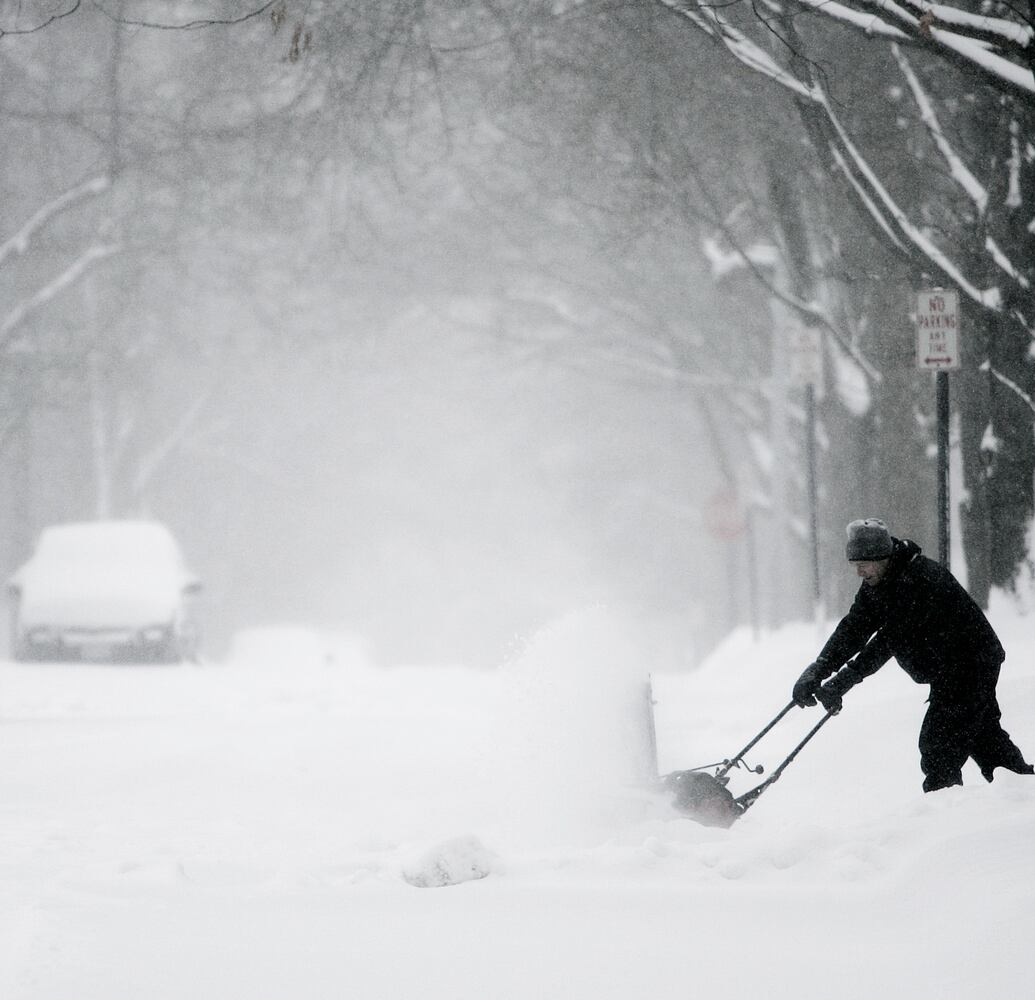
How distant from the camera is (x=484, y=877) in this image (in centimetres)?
701

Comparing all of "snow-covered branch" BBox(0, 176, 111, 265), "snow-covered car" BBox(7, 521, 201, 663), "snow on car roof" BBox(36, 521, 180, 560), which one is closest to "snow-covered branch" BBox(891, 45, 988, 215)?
"snow-covered branch" BBox(0, 176, 111, 265)

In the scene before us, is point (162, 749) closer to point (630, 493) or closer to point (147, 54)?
point (147, 54)

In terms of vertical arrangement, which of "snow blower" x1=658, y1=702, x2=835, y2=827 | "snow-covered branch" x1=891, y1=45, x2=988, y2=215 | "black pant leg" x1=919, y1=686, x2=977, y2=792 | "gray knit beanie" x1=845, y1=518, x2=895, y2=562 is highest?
"snow-covered branch" x1=891, y1=45, x2=988, y2=215

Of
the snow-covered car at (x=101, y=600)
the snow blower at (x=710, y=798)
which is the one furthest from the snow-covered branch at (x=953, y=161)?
the snow-covered car at (x=101, y=600)

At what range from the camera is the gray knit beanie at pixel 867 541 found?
23.9 feet

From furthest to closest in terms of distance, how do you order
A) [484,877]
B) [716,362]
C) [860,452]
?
1. [716,362]
2. [860,452]
3. [484,877]

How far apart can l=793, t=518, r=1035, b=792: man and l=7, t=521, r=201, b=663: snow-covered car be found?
48.5 feet

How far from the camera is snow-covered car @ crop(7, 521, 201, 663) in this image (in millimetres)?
21344

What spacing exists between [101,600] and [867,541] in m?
15.4

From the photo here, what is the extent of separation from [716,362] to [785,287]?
469cm

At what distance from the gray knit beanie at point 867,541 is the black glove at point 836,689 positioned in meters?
0.55

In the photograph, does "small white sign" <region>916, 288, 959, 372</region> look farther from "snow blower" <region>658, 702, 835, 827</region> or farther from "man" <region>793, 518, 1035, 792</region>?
"man" <region>793, 518, 1035, 792</region>

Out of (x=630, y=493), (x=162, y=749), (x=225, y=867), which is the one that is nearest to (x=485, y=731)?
(x=162, y=749)

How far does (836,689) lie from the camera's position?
7617 millimetres
